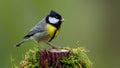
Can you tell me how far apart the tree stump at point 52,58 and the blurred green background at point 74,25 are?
4766 millimetres

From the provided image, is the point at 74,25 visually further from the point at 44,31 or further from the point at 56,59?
the point at 56,59

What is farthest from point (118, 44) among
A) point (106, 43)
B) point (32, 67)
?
point (32, 67)

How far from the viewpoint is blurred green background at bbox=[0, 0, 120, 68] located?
40.9 ft

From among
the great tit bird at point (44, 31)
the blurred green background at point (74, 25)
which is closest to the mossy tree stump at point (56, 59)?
the great tit bird at point (44, 31)

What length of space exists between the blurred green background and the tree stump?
4.77 meters

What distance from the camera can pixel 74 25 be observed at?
47.5 feet

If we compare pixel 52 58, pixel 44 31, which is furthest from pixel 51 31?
pixel 52 58

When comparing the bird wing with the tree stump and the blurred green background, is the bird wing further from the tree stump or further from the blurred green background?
the blurred green background

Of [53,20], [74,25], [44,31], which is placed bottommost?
[74,25]

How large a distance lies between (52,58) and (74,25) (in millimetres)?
8179

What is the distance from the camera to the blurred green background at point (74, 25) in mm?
12462

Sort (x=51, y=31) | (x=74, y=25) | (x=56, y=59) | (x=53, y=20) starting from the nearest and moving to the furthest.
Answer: (x=56, y=59)
(x=53, y=20)
(x=51, y=31)
(x=74, y=25)

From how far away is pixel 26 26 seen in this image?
13.2 metres

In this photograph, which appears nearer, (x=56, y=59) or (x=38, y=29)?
(x=56, y=59)
